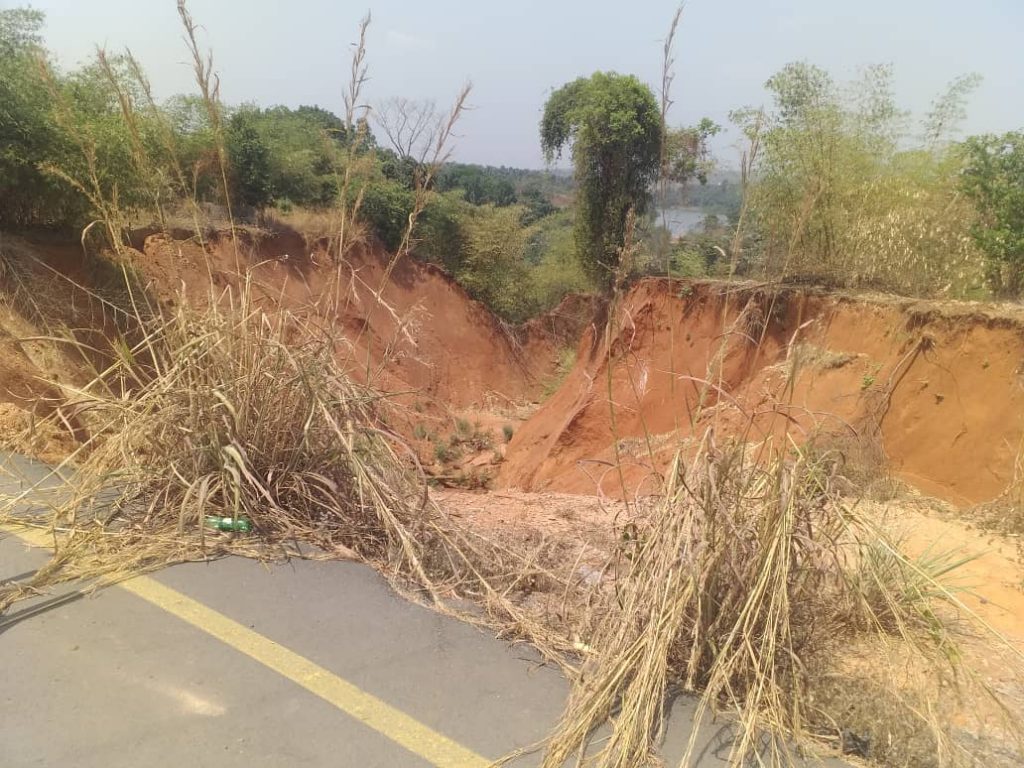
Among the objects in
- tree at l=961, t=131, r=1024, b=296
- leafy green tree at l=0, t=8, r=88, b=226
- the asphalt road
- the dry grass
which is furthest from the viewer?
tree at l=961, t=131, r=1024, b=296

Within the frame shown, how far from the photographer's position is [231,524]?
13.3 ft

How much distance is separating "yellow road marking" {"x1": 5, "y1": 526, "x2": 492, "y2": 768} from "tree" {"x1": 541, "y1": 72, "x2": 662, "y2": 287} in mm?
14864

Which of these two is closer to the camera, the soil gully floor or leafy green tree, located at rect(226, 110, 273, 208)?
the soil gully floor

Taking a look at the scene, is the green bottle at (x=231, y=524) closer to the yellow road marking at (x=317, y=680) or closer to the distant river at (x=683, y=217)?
the yellow road marking at (x=317, y=680)

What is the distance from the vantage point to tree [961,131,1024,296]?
1113 cm

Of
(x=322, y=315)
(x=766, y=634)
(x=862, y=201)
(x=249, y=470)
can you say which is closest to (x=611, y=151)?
(x=862, y=201)

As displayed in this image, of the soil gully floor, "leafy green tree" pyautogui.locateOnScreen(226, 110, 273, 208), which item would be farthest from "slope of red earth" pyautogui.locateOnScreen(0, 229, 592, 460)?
"leafy green tree" pyautogui.locateOnScreen(226, 110, 273, 208)

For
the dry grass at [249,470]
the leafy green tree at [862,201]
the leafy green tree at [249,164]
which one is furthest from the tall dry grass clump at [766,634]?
the leafy green tree at [249,164]

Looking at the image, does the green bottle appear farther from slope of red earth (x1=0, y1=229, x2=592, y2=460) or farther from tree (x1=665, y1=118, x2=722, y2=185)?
tree (x1=665, y1=118, x2=722, y2=185)

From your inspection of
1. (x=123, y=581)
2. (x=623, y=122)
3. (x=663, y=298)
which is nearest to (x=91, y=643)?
(x=123, y=581)

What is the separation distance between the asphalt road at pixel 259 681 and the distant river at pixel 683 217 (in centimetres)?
213

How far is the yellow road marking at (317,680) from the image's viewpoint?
2.54 meters

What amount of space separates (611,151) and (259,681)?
17676 millimetres

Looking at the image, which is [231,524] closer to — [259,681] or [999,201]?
[259,681]
